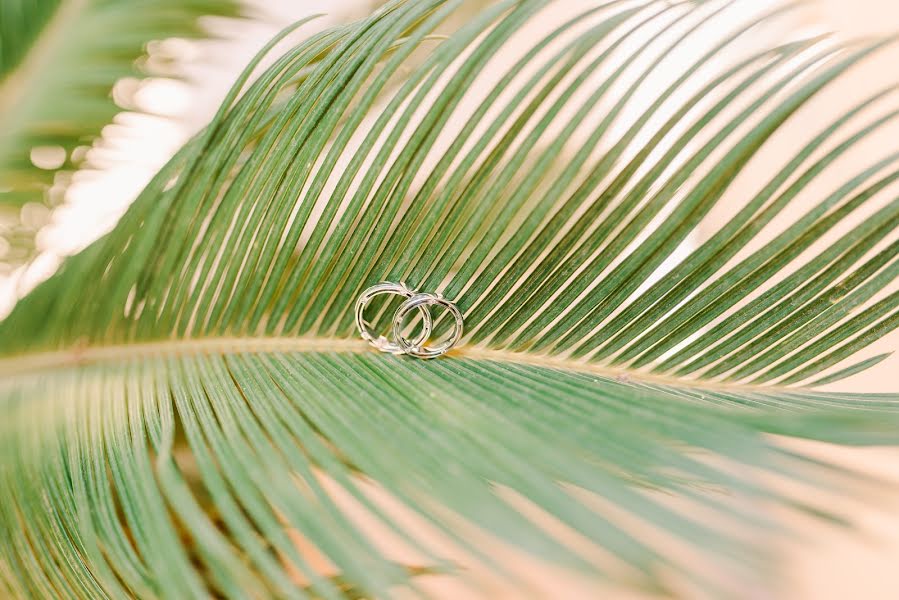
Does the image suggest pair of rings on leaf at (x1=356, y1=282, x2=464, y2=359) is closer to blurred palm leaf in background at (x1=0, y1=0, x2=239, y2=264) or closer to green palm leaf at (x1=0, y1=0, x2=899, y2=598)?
green palm leaf at (x1=0, y1=0, x2=899, y2=598)

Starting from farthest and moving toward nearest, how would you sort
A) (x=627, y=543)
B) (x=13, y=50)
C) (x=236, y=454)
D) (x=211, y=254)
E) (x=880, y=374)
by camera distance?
(x=880, y=374) < (x=13, y=50) < (x=211, y=254) < (x=236, y=454) < (x=627, y=543)

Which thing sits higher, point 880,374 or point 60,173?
point 60,173

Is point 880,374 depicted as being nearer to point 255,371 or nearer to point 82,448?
point 255,371

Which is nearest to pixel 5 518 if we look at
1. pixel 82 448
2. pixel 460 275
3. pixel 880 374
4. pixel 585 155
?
pixel 82 448

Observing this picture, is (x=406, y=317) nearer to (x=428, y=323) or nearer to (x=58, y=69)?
(x=428, y=323)

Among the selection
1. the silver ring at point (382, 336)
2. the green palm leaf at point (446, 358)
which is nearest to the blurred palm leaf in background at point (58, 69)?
the green palm leaf at point (446, 358)

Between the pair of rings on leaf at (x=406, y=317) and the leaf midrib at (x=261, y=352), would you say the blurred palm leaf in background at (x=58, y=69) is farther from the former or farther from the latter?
the pair of rings on leaf at (x=406, y=317)
